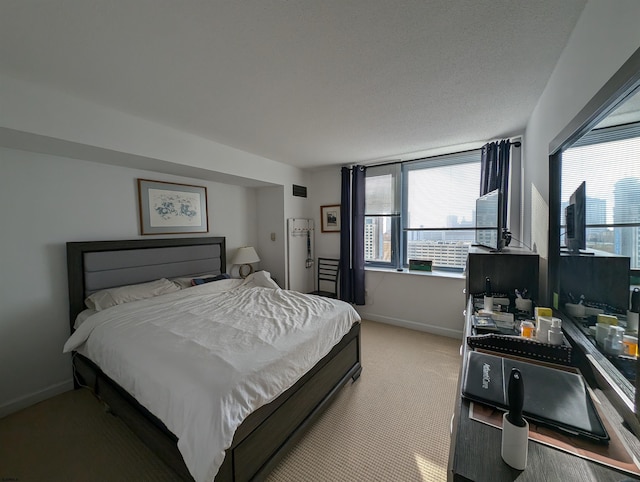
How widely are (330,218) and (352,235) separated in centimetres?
57

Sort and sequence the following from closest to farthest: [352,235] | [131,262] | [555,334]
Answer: [555,334] → [131,262] → [352,235]

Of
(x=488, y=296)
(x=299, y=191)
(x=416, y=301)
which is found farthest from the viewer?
(x=299, y=191)

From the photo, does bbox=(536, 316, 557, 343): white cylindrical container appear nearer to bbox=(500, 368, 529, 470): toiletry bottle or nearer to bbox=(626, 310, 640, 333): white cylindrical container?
bbox=(626, 310, 640, 333): white cylindrical container

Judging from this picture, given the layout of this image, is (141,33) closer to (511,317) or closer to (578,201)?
(578,201)

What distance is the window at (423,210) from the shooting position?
3.43 metres

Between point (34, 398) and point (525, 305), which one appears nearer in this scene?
point (525, 305)

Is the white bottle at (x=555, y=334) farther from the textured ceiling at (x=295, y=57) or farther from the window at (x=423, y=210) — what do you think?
the window at (x=423, y=210)

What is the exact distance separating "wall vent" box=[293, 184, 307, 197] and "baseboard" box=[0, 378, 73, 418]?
3533 mm

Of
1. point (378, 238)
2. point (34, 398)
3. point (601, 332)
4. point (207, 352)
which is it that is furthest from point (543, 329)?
point (34, 398)

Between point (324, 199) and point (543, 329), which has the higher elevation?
point (324, 199)

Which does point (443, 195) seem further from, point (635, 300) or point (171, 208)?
point (171, 208)

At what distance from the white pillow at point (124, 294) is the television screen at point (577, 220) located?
11.4ft

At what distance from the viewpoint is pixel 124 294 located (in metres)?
2.46

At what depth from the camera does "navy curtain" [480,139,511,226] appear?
9.63 ft
